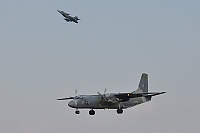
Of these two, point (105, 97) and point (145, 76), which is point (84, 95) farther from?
point (145, 76)

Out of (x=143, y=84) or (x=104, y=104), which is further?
(x=143, y=84)

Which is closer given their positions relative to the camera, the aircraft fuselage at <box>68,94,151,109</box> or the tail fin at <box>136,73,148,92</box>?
the aircraft fuselage at <box>68,94,151,109</box>

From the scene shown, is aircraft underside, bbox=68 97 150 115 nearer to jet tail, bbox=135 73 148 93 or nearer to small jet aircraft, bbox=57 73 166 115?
small jet aircraft, bbox=57 73 166 115

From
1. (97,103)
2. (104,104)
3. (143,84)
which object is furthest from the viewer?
(143,84)

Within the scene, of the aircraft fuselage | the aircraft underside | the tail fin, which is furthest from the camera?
the tail fin

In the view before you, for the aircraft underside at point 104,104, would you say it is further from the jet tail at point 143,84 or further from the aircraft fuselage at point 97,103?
the jet tail at point 143,84

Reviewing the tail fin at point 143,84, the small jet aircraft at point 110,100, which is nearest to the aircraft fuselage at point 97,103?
the small jet aircraft at point 110,100

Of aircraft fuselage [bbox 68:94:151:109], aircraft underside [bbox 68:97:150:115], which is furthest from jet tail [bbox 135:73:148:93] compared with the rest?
aircraft fuselage [bbox 68:94:151:109]

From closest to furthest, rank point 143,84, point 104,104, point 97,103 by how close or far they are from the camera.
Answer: point 97,103
point 104,104
point 143,84

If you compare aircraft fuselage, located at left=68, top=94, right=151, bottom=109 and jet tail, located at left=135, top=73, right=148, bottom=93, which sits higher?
jet tail, located at left=135, top=73, right=148, bottom=93

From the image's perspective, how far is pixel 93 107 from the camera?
11731cm

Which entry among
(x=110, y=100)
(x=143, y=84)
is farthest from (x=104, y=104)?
(x=143, y=84)

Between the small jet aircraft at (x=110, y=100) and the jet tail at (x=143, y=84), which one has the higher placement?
the jet tail at (x=143, y=84)

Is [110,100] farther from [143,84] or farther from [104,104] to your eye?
[143,84]
